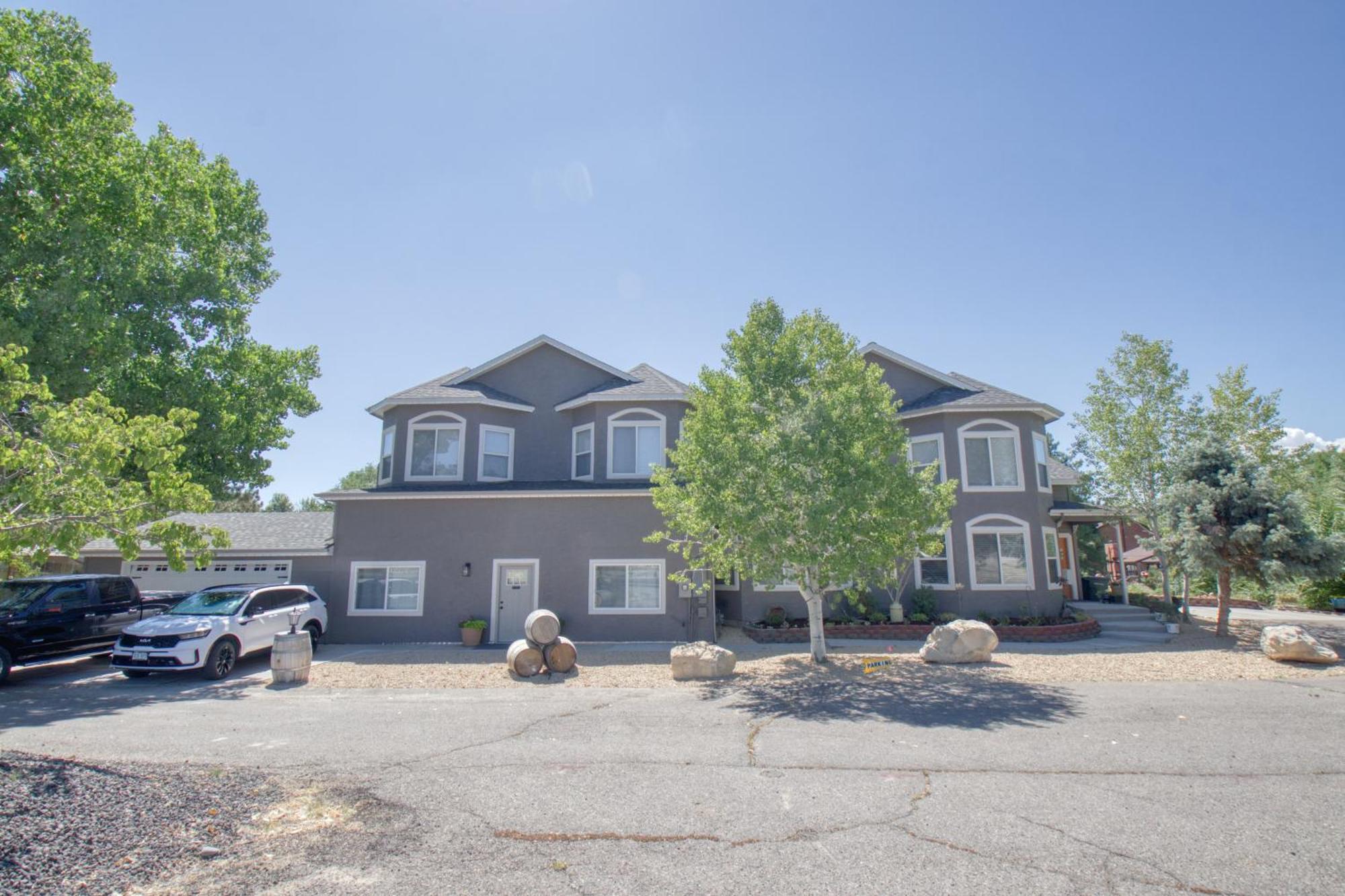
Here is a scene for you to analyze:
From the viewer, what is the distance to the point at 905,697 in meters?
10.8

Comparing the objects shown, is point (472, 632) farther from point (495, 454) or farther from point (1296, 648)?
point (1296, 648)

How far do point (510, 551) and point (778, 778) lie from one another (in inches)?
502

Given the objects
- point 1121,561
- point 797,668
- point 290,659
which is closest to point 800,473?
point 797,668

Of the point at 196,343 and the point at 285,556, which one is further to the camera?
the point at 285,556

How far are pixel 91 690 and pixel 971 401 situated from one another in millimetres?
21451

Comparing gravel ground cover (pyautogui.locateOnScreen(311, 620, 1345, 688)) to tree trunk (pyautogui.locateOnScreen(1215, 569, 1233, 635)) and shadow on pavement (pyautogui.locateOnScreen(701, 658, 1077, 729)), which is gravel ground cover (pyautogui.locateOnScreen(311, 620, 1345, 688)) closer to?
shadow on pavement (pyautogui.locateOnScreen(701, 658, 1077, 729))

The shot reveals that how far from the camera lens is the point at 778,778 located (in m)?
6.75

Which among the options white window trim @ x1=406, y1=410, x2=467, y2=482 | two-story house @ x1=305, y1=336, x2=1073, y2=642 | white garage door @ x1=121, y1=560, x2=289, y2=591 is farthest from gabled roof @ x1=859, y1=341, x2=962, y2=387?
white garage door @ x1=121, y1=560, x2=289, y2=591

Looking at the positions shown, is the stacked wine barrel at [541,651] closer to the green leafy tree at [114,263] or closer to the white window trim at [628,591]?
the white window trim at [628,591]

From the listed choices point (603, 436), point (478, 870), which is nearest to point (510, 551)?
point (603, 436)

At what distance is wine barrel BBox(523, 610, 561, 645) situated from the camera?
43.5 ft

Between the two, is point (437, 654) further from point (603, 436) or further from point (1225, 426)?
point (1225, 426)

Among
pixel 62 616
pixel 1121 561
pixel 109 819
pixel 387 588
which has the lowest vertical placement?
pixel 109 819

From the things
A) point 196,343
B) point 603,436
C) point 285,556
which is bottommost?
point 285,556
